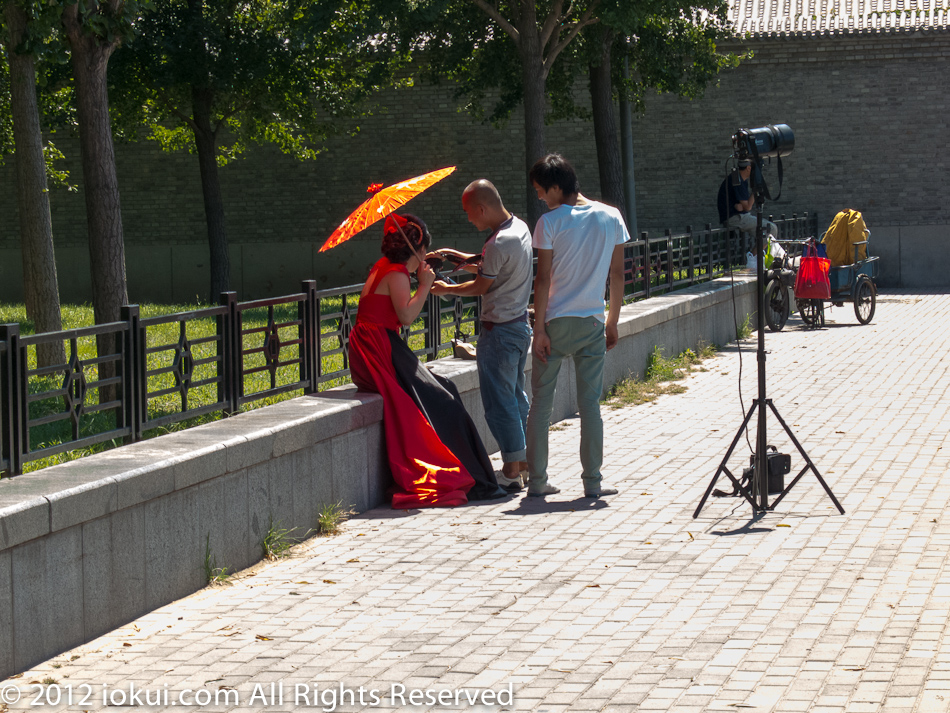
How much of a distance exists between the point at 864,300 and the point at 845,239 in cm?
96

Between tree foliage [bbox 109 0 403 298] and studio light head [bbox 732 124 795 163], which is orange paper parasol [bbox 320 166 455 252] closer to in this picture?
studio light head [bbox 732 124 795 163]

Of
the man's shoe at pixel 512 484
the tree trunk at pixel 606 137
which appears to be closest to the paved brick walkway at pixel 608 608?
the man's shoe at pixel 512 484

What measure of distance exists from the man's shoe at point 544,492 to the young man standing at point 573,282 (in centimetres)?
37

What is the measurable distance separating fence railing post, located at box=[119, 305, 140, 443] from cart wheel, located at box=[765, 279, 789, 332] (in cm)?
1180

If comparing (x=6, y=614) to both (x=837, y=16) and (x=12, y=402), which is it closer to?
(x=12, y=402)

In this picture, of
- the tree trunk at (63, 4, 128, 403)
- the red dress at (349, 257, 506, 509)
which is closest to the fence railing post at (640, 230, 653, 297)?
the tree trunk at (63, 4, 128, 403)

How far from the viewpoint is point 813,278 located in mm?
16438

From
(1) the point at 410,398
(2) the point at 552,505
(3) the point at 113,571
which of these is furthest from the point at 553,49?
(3) the point at 113,571

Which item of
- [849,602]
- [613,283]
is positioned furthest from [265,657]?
[613,283]

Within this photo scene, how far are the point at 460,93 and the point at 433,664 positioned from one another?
20352 mm

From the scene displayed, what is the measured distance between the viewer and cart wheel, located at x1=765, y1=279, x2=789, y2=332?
55.2 ft

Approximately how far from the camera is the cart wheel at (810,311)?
17.0m

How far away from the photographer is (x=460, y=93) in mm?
24156

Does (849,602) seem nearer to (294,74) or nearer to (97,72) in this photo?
(97,72)
